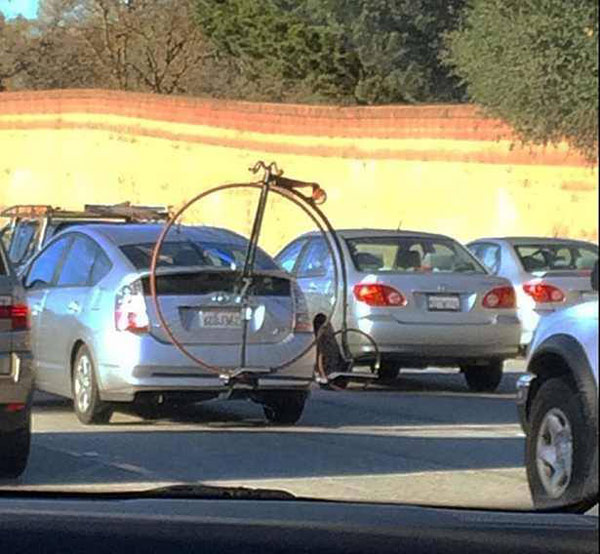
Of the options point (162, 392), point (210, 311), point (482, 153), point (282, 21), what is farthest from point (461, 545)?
point (162, 392)

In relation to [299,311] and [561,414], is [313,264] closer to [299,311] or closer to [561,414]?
[299,311]

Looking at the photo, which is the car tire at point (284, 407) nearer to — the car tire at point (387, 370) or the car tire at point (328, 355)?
the car tire at point (387, 370)

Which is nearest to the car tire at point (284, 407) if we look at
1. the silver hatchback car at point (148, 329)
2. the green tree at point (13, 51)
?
the silver hatchback car at point (148, 329)

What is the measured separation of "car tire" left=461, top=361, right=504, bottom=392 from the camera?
621cm

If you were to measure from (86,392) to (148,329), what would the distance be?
511 mm

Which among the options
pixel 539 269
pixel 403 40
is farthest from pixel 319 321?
pixel 403 40

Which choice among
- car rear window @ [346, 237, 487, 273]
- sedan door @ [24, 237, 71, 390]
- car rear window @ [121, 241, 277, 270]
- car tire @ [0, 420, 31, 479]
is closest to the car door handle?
sedan door @ [24, 237, 71, 390]

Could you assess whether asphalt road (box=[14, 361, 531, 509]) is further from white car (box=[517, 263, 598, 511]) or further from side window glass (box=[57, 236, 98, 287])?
side window glass (box=[57, 236, 98, 287])

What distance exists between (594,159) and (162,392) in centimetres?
621

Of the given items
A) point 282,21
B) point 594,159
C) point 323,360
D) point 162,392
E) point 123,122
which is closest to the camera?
point 594,159

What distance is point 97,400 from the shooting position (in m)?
8.02

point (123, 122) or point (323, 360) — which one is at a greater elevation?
point (123, 122)

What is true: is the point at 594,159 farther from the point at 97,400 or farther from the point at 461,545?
the point at 97,400

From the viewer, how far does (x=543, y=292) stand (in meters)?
3.91
